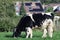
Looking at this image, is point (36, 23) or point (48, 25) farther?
point (48, 25)

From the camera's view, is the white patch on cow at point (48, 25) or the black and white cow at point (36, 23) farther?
the white patch on cow at point (48, 25)

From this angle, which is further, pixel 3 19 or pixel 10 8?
pixel 10 8

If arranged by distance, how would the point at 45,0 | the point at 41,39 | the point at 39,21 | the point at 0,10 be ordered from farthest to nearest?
the point at 45,0
the point at 0,10
the point at 39,21
the point at 41,39

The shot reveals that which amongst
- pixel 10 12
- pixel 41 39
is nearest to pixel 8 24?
pixel 10 12

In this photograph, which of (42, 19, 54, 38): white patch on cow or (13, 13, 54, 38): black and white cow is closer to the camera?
(13, 13, 54, 38): black and white cow

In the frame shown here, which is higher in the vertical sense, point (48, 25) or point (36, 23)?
point (36, 23)

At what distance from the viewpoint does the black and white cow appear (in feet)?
48.6

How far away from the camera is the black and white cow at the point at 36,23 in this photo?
14.8m

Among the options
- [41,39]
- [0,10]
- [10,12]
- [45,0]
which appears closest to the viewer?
[41,39]

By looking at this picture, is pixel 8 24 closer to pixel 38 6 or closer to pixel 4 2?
pixel 4 2

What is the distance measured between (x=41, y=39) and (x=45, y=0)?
63.5 metres

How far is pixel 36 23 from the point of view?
14.9 metres

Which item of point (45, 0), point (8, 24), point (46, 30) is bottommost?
point (45, 0)

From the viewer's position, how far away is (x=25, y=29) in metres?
15.0
